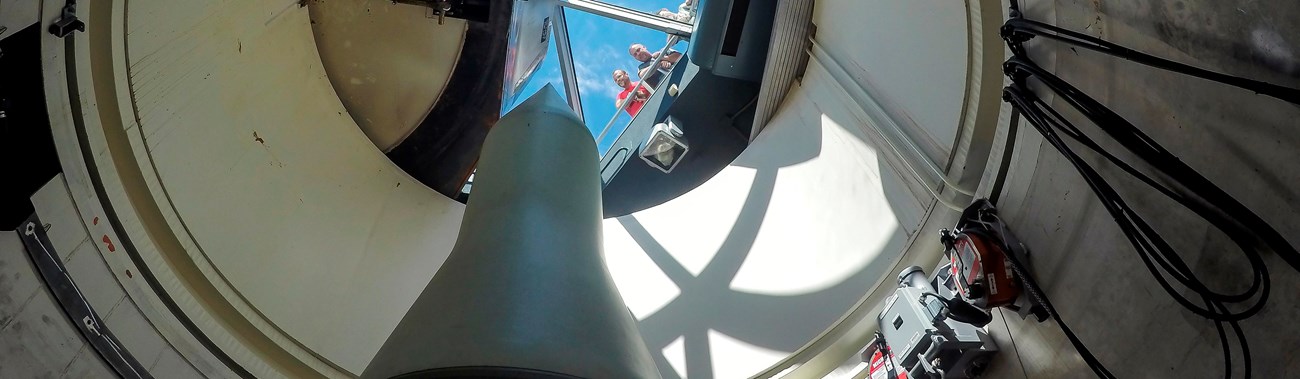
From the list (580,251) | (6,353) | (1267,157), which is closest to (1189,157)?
(1267,157)

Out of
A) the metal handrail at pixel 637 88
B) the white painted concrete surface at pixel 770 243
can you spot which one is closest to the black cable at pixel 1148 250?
the white painted concrete surface at pixel 770 243

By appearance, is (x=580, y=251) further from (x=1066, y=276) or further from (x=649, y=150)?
(x=649, y=150)

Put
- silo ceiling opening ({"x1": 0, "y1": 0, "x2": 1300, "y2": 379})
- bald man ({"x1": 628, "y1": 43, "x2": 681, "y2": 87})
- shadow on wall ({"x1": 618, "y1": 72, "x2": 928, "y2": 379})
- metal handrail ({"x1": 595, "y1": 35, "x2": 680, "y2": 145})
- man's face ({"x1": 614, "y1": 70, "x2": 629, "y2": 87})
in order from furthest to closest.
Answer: man's face ({"x1": 614, "y1": 70, "x2": 629, "y2": 87}), bald man ({"x1": 628, "y1": 43, "x2": 681, "y2": 87}), metal handrail ({"x1": 595, "y1": 35, "x2": 680, "y2": 145}), shadow on wall ({"x1": 618, "y1": 72, "x2": 928, "y2": 379}), silo ceiling opening ({"x1": 0, "y1": 0, "x2": 1300, "y2": 379})

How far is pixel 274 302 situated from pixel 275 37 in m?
1.87

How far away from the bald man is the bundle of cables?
16.6ft

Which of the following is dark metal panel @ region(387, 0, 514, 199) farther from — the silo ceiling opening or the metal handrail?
the metal handrail

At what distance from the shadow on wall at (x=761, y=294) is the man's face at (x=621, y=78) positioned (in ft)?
7.62

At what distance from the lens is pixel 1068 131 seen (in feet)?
6.54

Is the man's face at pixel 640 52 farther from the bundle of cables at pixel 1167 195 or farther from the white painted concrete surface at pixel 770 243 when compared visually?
the bundle of cables at pixel 1167 195

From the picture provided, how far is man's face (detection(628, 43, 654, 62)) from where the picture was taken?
25.6ft

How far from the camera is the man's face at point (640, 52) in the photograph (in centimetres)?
780

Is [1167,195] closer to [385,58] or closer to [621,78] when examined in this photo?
[385,58]

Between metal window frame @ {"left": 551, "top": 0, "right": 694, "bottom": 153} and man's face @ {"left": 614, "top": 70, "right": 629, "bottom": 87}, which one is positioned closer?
metal window frame @ {"left": 551, "top": 0, "right": 694, "bottom": 153}

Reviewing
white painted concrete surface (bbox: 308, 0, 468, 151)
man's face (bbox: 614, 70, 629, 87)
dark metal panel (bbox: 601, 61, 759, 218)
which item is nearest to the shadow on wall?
dark metal panel (bbox: 601, 61, 759, 218)
